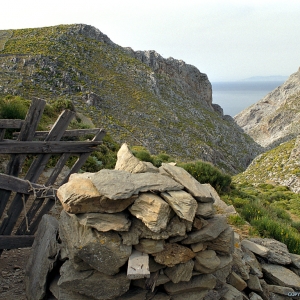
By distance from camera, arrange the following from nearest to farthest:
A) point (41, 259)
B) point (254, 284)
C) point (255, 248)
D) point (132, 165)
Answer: point (41, 259)
point (132, 165)
point (254, 284)
point (255, 248)

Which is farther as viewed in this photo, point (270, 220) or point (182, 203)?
point (270, 220)

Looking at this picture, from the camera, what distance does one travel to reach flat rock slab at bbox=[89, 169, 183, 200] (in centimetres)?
421

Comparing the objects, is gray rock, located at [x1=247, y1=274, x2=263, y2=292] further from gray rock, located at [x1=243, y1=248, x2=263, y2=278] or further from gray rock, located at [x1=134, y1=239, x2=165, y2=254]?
gray rock, located at [x1=134, y1=239, x2=165, y2=254]

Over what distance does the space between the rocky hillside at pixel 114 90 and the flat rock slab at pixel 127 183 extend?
84.0 ft

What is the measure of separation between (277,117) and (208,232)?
67885 mm

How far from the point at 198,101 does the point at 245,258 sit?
56.8 meters

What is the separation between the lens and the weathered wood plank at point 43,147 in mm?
5227

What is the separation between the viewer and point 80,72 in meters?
40.0

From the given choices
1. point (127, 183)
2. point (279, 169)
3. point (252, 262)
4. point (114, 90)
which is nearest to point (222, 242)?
point (127, 183)

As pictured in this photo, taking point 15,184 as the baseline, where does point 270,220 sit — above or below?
below

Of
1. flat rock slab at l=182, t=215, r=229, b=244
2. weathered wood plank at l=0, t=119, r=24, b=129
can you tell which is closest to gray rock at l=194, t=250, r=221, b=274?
flat rock slab at l=182, t=215, r=229, b=244

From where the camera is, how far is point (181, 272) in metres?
4.53

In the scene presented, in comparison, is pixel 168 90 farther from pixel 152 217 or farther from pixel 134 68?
pixel 152 217

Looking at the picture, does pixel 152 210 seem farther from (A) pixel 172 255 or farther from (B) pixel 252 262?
(B) pixel 252 262
